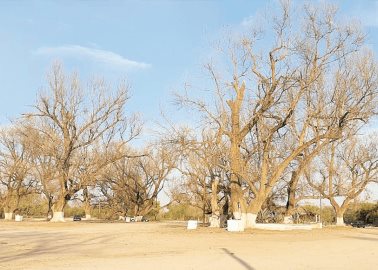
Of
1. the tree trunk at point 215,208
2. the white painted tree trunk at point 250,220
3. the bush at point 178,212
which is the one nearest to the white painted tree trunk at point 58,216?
the tree trunk at point 215,208

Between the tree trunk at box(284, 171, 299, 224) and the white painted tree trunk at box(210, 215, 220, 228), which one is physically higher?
the tree trunk at box(284, 171, 299, 224)

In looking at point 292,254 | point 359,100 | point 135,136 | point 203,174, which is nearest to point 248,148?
point 203,174

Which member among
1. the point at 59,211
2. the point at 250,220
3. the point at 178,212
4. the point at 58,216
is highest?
the point at 178,212

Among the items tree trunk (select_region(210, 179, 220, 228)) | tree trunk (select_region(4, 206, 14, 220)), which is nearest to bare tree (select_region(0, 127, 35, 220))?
tree trunk (select_region(4, 206, 14, 220))

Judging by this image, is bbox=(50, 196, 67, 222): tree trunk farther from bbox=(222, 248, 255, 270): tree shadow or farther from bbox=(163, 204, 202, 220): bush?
bbox=(163, 204, 202, 220): bush

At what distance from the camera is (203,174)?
4256 cm

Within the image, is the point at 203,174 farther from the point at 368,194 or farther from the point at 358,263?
the point at 358,263

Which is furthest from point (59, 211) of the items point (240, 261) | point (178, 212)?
point (178, 212)

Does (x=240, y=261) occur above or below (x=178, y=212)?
below

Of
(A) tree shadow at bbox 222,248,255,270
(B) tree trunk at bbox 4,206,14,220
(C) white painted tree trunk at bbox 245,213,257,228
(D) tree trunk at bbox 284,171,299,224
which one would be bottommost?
(A) tree shadow at bbox 222,248,255,270

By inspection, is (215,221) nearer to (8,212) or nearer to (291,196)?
(291,196)

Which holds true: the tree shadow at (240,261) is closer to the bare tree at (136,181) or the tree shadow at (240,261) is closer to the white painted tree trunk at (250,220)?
the white painted tree trunk at (250,220)

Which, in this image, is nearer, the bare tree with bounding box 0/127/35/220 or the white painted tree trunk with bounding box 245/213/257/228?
the white painted tree trunk with bounding box 245/213/257/228

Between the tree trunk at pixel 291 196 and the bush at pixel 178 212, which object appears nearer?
the tree trunk at pixel 291 196
